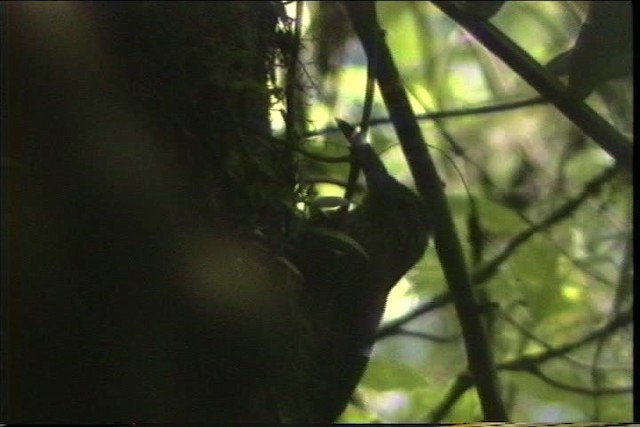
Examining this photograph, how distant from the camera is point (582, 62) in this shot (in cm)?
71

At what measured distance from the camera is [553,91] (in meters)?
0.72

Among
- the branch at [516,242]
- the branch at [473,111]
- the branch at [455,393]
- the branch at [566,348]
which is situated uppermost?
the branch at [473,111]

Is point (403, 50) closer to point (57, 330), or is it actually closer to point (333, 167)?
point (333, 167)

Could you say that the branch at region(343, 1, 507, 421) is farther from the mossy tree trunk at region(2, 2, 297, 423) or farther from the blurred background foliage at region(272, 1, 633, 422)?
the mossy tree trunk at region(2, 2, 297, 423)

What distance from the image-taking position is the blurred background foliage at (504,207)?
0.68 meters

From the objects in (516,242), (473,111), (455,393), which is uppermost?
(473,111)

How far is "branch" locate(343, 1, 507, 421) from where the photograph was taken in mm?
684

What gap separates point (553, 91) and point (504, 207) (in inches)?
4.7

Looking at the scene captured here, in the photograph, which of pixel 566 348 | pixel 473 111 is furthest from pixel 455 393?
pixel 473 111

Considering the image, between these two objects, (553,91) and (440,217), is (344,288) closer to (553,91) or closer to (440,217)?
(440,217)

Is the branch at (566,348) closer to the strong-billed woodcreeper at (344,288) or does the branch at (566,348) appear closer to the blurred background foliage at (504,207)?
the blurred background foliage at (504,207)

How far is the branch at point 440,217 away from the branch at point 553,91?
10cm

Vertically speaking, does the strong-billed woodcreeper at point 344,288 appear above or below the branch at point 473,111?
below

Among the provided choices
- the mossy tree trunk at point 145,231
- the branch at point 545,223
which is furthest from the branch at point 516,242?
the mossy tree trunk at point 145,231
